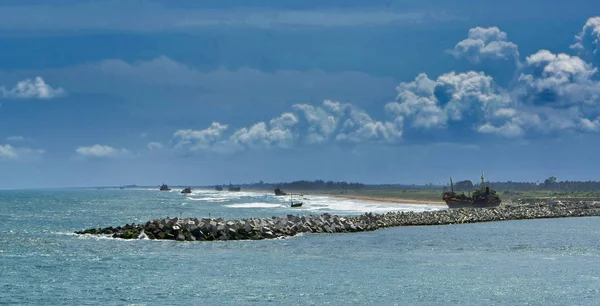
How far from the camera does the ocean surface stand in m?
31.8

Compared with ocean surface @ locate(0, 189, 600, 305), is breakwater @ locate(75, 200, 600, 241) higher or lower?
higher

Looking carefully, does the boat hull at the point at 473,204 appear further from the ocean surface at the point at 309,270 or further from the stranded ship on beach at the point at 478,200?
the ocean surface at the point at 309,270

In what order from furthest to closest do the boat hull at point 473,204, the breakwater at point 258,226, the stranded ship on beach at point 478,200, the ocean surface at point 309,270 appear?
the stranded ship on beach at point 478,200, the boat hull at point 473,204, the breakwater at point 258,226, the ocean surface at point 309,270

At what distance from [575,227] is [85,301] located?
5866cm

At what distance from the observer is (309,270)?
130 ft

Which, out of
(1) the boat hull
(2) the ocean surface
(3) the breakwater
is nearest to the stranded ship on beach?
(1) the boat hull

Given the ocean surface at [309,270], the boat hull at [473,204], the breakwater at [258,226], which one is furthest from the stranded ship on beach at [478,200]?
the ocean surface at [309,270]

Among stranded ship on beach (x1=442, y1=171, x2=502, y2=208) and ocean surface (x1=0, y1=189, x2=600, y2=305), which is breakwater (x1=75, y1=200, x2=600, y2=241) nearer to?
ocean surface (x1=0, y1=189, x2=600, y2=305)

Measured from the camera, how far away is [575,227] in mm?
75938

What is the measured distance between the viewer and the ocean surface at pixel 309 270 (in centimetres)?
3180

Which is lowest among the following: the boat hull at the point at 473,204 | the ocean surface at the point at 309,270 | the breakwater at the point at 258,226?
the ocean surface at the point at 309,270

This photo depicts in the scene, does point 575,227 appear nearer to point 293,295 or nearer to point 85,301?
point 293,295

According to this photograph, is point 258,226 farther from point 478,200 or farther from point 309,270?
point 478,200

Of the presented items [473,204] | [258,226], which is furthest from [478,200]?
[258,226]
